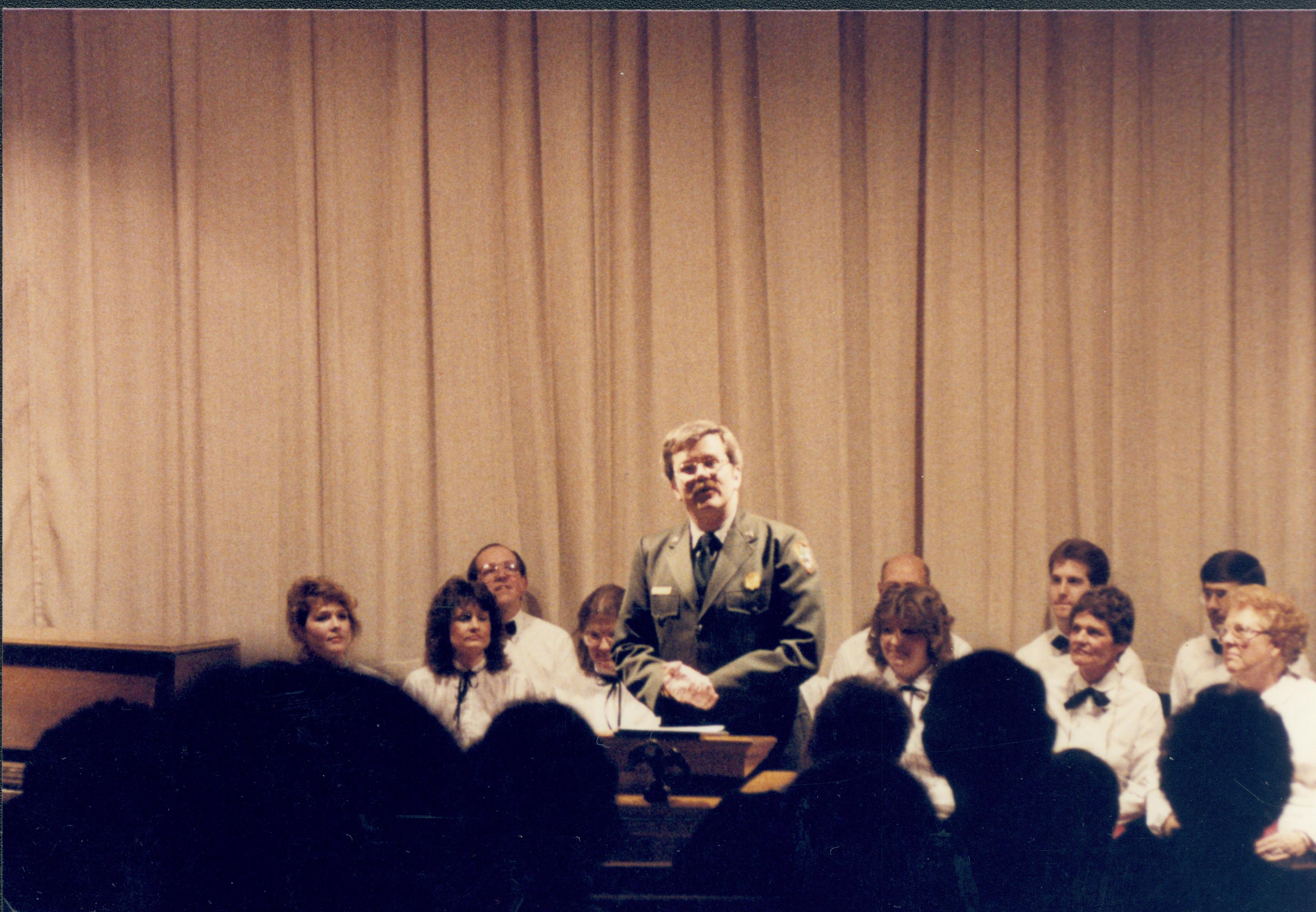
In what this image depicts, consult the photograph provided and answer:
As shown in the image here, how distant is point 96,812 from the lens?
325 cm

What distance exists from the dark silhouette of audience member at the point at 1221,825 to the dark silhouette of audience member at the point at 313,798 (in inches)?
76.1

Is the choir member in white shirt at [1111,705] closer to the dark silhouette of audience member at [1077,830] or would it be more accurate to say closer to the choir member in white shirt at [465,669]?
the dark silhouette of audience member at [1077,830]

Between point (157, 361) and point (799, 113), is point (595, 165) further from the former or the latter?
point (157, 361)

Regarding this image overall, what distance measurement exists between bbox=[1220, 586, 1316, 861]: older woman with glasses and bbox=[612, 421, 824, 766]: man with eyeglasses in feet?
4.04

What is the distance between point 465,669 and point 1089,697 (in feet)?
5.98

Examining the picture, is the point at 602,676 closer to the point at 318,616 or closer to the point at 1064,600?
the point at 318,616

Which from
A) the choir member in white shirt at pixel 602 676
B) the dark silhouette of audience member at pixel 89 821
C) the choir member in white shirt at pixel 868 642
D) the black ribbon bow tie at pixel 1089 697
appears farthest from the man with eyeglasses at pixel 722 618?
the dark silhouette of audience member at pixel 89 821

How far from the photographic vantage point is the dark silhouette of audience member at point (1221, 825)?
3.04m

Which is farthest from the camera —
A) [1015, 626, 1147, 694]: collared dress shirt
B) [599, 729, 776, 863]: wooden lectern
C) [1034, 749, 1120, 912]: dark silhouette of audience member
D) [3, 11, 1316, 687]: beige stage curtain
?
[3, 11, 1316, 687]: beige stage curtain

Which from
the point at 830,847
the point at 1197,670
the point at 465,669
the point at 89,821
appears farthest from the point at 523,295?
the point at 1197,670

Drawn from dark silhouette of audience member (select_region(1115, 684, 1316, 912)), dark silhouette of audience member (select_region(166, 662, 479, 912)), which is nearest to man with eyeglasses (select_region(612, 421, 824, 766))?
dark silhouette of audience member (select_region(166, 662, 479, 912))

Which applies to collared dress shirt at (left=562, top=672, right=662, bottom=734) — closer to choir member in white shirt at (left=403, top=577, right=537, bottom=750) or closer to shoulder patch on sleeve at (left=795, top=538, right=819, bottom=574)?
choir member in white shirt at (left=403, top=577, right=537, bottom=750)

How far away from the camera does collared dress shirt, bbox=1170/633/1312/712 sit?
3.13 metres

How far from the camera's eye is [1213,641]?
3.19 m
